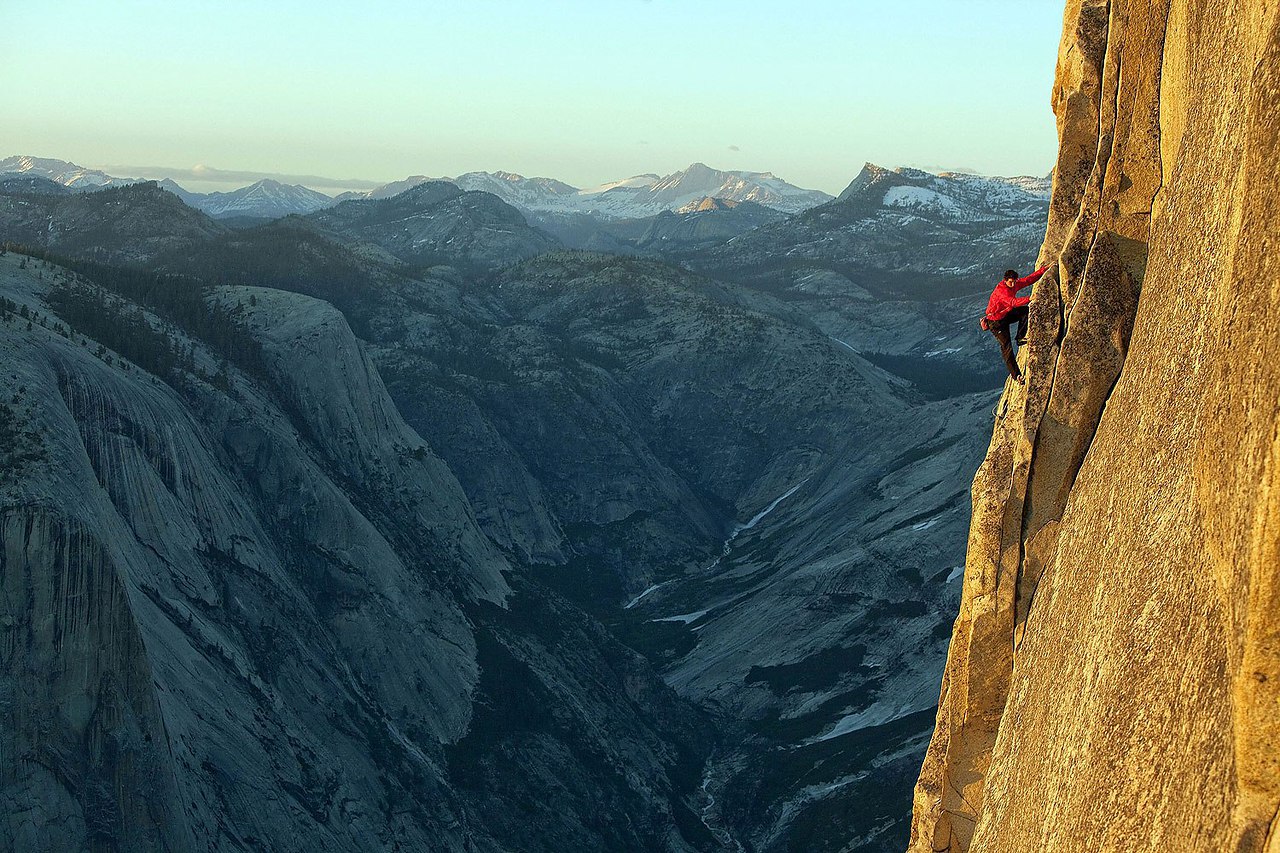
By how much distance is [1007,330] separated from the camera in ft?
74.7

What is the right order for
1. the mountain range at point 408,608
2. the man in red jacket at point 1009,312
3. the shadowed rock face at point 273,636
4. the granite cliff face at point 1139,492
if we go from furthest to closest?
the mountain range at point 408,608 → the shadowed rock face at point 273,636 → the man in red jacket at point 1009,312 → the granite cliff face at point 1139,492

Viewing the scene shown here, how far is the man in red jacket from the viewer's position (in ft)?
72.6

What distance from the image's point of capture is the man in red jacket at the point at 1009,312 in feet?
72.6

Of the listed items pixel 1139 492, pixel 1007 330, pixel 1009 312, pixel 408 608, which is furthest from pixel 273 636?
pixel 1139 492

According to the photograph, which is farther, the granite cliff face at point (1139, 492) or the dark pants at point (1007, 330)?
the dark pants at point (1007, 330)

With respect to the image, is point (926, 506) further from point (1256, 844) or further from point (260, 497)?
point (1256, 844)

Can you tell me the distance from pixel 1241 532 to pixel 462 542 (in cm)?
10801

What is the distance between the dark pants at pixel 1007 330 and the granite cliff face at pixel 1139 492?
44.0 inches

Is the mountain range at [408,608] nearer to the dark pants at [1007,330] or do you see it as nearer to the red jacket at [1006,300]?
the dark pants at [1007,330]

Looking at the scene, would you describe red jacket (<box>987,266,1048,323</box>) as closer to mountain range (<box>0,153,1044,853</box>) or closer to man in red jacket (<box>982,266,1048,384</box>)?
man in red jacket (<box>982,266,1048,384</box>)

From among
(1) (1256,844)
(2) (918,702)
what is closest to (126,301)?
(2) (918,702)

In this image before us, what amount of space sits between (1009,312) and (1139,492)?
8.58m

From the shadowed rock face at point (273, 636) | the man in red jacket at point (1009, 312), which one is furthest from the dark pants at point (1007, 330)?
the shadowed rock face at point (273, 636)

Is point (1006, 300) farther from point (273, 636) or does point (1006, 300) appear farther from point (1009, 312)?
point (273, 636)
